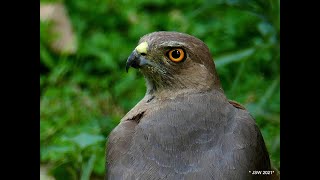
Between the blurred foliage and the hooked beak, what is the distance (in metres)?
0.98

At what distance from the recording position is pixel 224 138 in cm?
457

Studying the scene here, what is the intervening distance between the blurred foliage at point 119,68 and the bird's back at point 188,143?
0.89 metres

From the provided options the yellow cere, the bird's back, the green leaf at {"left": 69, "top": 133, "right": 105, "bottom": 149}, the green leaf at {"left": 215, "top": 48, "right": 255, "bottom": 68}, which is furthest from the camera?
the green leaf at {"left": 215, "top": 48, "right": 255, "bottom": 68}

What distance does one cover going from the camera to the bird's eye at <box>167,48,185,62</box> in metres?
4.88

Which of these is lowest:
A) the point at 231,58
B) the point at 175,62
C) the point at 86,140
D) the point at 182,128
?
the point at 86,140

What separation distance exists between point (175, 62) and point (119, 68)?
3247 millimetres

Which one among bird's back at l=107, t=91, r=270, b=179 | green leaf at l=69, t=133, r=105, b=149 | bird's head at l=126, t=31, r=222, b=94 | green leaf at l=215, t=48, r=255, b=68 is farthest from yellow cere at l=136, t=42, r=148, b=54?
green leaf at l=215, t=48, r=255, b=68


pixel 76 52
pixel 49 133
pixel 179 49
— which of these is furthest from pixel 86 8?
pixel 179 49

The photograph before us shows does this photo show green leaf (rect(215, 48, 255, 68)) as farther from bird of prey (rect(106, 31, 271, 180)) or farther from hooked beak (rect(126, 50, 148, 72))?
hooked beak (rect(126, 50, 148, 72))

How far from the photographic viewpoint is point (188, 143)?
4.54 m

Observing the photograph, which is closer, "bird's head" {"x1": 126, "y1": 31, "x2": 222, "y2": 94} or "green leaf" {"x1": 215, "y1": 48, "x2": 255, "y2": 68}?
"bird's head" {"x1": 126, "y1": 31, "x2": 222, "y2": 94}

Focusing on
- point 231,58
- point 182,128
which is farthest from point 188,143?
point 231,58

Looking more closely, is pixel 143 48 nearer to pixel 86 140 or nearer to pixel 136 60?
pixel 136 60

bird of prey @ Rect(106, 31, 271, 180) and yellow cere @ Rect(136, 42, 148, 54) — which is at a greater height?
yellow cere @ Rect(136, 42, 148, 54)
